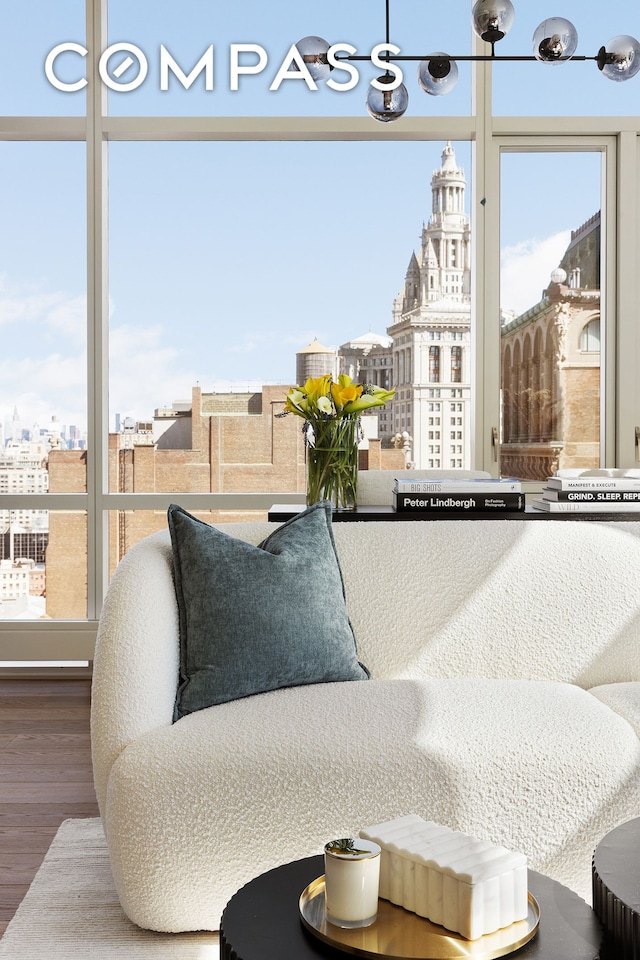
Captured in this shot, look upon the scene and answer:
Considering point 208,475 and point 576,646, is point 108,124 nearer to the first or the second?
point 208,475

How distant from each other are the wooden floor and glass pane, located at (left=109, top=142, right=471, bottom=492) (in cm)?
113

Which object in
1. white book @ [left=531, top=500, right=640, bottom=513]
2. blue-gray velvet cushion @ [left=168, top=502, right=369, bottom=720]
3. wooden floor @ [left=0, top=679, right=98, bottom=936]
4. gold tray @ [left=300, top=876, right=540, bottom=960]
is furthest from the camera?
white book @ [left=531, top=500, right=640, bottom=513]

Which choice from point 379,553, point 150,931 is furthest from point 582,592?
point 150,931

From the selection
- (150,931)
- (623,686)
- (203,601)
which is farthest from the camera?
(623,686)

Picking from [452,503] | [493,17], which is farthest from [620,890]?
[493,17]

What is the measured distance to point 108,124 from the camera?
14.0ft

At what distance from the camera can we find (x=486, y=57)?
2.90 meters

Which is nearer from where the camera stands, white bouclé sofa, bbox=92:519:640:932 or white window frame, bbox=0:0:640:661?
white bouclé sofa, bbox=92:519:640:932

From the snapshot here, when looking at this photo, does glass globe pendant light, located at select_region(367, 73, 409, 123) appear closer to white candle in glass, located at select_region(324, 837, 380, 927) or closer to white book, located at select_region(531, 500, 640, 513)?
white book, located at select_region(531, 500, 640, 513)

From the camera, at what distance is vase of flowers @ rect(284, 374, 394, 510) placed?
257 cm

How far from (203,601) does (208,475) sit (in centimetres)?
→ 241

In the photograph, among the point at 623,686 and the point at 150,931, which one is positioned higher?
the point at 623,686

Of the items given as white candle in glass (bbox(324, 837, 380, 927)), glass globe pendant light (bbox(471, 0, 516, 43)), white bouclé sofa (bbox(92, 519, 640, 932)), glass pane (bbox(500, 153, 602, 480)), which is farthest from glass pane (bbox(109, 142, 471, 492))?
white candle in glass (bbox(324, 837, 380, 927))

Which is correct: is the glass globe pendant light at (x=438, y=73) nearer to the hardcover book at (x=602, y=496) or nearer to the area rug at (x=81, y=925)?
the hardcover book at (x=602, y=496)
